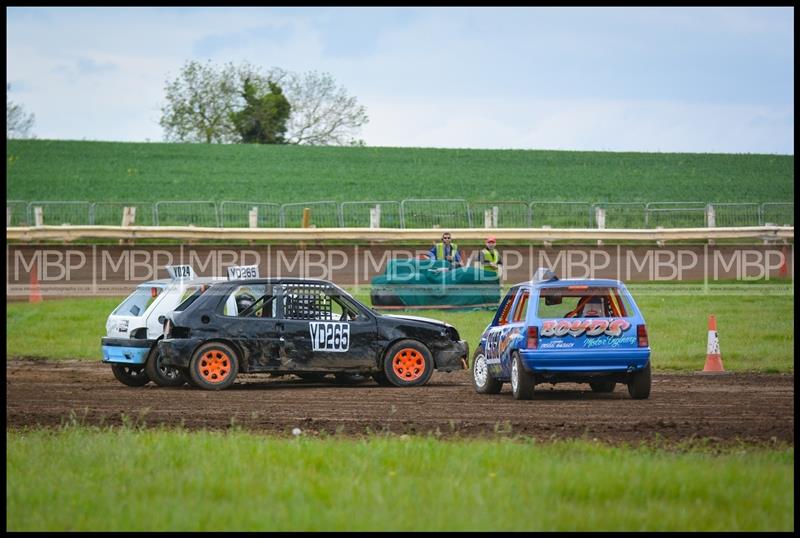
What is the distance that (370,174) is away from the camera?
6469cm

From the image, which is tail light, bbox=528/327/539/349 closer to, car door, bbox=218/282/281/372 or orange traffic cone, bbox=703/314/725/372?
car door, bbox=218/282/281/372

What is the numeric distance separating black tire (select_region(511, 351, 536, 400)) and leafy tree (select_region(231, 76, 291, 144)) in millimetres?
65702

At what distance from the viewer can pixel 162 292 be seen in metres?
17.2

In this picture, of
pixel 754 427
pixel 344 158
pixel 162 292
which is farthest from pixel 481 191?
pixel 754 427

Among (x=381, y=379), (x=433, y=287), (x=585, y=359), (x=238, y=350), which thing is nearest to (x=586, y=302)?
(x=585, y=359)

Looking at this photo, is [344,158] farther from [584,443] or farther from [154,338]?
[584,443]

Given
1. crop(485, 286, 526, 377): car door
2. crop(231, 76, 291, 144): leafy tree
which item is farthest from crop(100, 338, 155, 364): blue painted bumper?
crop(231, 76, 291, 144): leafy tree

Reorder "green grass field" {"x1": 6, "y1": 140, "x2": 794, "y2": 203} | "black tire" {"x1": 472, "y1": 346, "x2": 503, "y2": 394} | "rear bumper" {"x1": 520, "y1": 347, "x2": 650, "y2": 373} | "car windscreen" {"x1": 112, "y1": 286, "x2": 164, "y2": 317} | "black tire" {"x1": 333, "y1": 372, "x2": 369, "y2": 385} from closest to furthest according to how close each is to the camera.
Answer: "rear bumper" {"x1": 520, "y1": 347, "x2": 650, "y2": 373}, "black tire" {"x1": 472, "y1": 346, "x2": 503, "y2": 394}, "car windscreen" {"x1": 112, "y1": 286, "x2": 164, "y2": 317}, "black tire" {"x1": 333, "y1": 372, "x2": 369, "y2": 385}, "green grass field" {"x1": 6, "y1": 140, "x2": 794, "y2": 203}

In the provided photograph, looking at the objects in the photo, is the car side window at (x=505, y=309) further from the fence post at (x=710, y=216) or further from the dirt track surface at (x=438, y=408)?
the fence post at (x=710, y=216)

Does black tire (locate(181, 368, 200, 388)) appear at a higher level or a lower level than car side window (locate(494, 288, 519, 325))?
lower

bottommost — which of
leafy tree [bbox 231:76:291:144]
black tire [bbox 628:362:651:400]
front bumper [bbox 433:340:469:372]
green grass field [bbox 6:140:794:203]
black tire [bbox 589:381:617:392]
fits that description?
black tire [bbox 589:381:617:392]

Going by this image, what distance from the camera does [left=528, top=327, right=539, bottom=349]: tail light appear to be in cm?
1398

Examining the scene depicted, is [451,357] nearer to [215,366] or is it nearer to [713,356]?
[215,366]

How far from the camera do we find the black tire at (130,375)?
16891 mm
